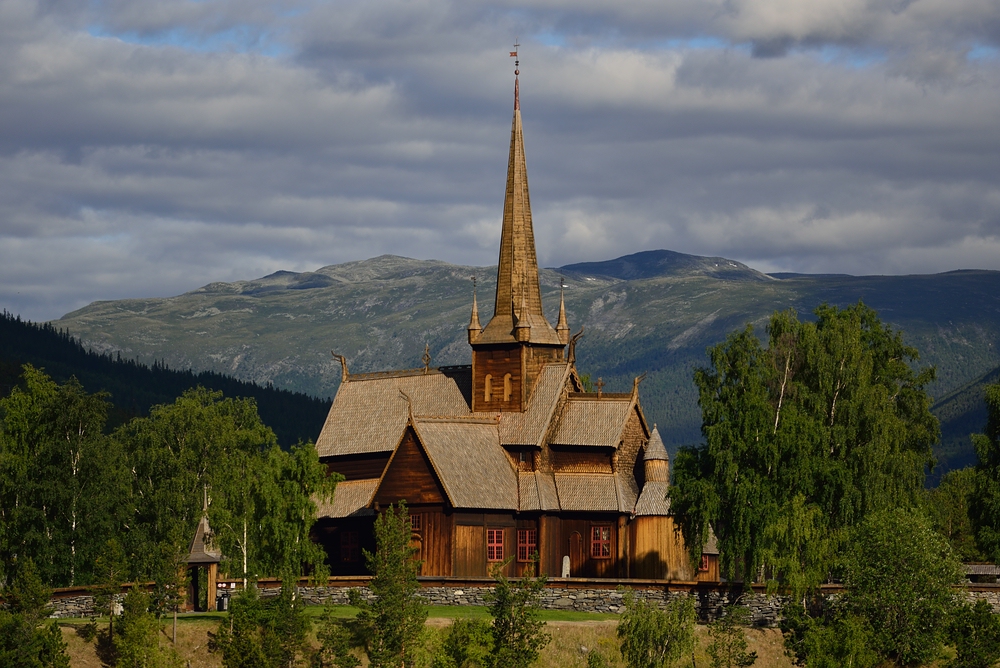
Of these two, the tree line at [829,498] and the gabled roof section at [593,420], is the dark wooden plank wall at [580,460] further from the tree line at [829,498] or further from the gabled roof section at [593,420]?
the tree line at [829,498]

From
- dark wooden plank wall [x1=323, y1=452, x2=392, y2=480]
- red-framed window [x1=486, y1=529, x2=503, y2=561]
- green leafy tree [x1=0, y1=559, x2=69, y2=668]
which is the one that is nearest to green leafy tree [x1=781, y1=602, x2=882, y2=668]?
red-framed window [x1=486, y1=529, x2=503, y2=561]

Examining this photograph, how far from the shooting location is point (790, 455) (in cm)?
6794

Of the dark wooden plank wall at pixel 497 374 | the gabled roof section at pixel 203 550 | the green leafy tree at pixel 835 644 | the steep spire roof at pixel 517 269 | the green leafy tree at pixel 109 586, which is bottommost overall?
the green leafy tree at pixel 835 644

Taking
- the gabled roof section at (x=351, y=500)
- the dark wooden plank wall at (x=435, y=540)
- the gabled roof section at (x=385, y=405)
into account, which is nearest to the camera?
the dark wooden plank wall at (x=435, y=540)

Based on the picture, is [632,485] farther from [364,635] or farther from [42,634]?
[42,634]

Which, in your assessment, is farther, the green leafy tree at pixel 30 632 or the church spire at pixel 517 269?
Answer: the church spire at pixel 517 269

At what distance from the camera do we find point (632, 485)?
79188 millimetres

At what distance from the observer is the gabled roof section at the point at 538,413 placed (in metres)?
78.9

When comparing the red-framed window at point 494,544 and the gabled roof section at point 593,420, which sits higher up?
the gabled roof section at point 593,420

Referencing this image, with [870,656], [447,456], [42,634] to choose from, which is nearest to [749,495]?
[870,656]

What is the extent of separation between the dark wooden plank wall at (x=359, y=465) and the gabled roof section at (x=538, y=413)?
667 cm

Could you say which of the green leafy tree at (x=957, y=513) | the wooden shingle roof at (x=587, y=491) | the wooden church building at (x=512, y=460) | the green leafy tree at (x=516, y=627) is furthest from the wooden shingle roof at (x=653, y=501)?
the green leafy tree at (x=957, y=513)

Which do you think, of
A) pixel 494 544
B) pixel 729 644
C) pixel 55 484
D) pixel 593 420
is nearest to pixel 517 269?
pixel 593 420

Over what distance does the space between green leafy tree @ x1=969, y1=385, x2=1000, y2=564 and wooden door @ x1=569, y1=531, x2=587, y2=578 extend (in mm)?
17590
